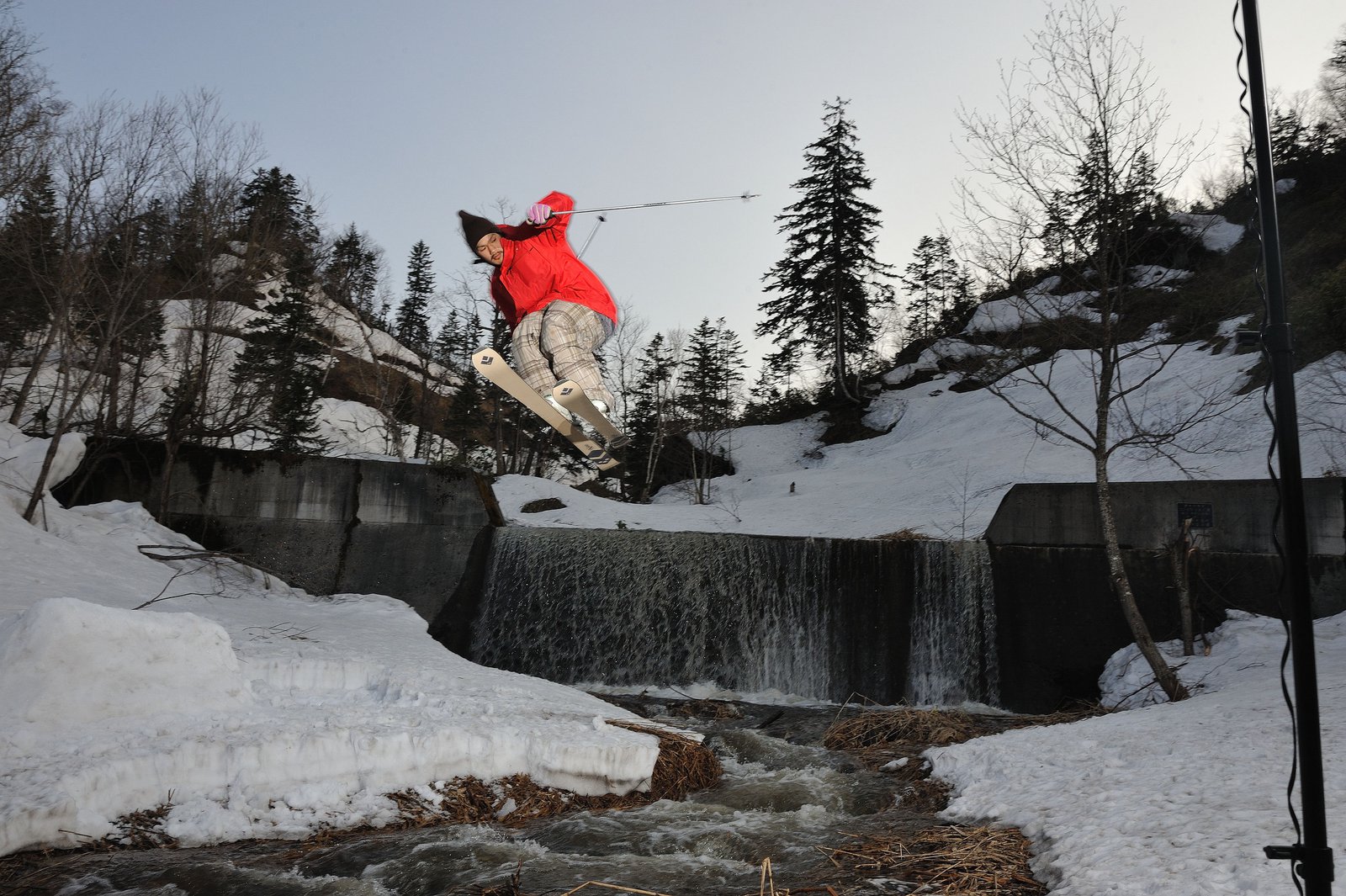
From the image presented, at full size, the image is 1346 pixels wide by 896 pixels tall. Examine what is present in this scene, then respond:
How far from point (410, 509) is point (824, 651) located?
7991 mm

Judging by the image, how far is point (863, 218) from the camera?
110ft

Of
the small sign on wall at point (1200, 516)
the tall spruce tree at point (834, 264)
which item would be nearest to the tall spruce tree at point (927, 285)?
the tall spruce tree at point (834, 264)

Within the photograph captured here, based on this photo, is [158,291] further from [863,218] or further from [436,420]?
[863,218]

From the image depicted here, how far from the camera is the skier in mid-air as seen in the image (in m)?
3.51

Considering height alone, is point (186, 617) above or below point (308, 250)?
below

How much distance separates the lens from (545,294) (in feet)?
11.7

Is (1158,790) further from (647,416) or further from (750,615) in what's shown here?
(647,416)

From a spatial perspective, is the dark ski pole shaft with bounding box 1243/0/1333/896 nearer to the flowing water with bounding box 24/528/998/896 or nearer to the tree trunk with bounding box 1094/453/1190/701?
the flowing water with bounding box 24/528/998/896

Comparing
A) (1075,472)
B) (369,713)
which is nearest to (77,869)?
(369,713)

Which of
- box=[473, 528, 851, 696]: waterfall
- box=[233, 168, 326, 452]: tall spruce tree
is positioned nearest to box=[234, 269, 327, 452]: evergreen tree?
box=[233, 168, 326, 452]: tall spruce tree

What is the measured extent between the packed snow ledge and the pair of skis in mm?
2836

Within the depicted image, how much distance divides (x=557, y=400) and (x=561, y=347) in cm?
24

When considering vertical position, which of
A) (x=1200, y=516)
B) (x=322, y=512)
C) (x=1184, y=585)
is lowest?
(x=1184, y=585)

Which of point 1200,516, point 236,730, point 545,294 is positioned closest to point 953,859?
point 545,294
